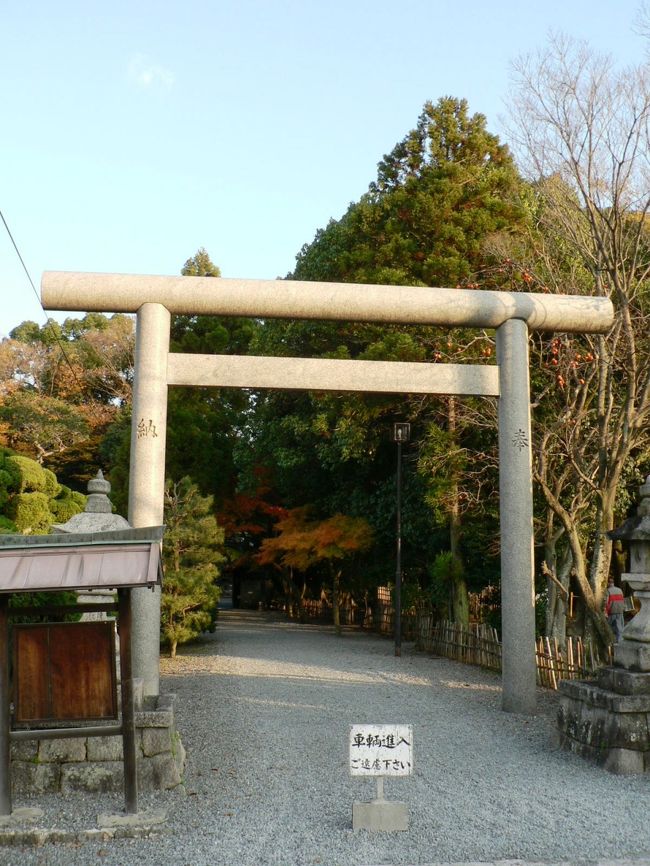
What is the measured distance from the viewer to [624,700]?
21.0 feet

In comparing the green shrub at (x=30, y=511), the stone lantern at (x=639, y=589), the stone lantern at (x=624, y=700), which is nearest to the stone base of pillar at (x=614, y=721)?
the stone lantern at (x=624, y=700)

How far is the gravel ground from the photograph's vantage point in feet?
15.0

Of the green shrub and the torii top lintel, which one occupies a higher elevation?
the torii top lintel

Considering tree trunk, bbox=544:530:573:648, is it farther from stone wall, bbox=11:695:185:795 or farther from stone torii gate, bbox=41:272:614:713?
stone wall, bbox=11:695:185:795

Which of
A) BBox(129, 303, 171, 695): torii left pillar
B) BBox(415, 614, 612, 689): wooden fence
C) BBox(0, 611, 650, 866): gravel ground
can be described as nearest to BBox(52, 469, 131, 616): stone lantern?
BBox(129, 303, 171, 695): torii left pillar

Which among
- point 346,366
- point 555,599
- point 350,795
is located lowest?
point 350,795

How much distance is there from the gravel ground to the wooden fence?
52 centimetres

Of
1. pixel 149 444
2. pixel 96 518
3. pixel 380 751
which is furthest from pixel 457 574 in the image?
pixel 380 751

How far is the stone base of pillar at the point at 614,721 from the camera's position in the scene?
6383 millimetres

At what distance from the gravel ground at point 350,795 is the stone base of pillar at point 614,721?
0.53 ft

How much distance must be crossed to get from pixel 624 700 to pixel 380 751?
2612mm

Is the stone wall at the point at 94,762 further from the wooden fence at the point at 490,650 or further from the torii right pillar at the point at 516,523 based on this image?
the wooden fence at the point at 490,650

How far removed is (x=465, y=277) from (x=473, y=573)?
6207mm

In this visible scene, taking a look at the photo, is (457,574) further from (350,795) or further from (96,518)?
(350,795)
